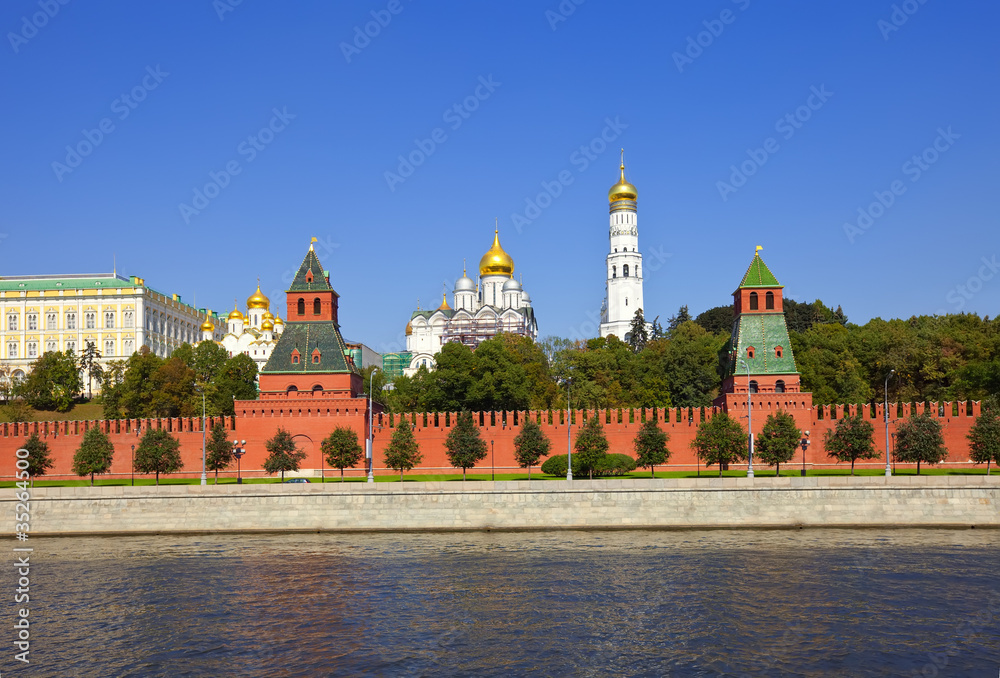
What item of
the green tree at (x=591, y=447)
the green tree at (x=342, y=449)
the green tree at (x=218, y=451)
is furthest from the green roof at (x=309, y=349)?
the green tree at (x=591, y=447)

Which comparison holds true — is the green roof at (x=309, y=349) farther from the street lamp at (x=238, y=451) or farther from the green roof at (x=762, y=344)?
A: the green roof at (x=762, y=344)

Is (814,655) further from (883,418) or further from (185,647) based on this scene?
(883,418)

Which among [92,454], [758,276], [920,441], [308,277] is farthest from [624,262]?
[92,454]

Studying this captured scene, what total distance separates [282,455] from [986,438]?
3057 centimetres

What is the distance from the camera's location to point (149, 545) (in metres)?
32.9

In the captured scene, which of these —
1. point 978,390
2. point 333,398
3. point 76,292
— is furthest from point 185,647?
point 76,292

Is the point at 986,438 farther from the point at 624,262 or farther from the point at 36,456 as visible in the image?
the point at 624,262

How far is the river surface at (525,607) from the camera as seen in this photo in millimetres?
19031

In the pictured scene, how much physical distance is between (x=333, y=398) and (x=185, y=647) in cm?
2652

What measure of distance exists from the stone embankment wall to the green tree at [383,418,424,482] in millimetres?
6445

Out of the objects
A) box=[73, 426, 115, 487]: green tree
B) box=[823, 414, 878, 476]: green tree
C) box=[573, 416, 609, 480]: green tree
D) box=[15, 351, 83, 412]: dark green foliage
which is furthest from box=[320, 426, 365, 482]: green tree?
box=[15, 351, 83, 412]: dark green foliage

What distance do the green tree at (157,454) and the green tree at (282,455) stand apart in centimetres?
421

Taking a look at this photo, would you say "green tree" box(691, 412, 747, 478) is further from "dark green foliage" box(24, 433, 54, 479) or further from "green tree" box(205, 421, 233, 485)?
"dark green foliage" box(24, 433, 54, 479)

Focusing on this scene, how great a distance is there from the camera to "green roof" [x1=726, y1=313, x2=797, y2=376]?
47.0 metres
